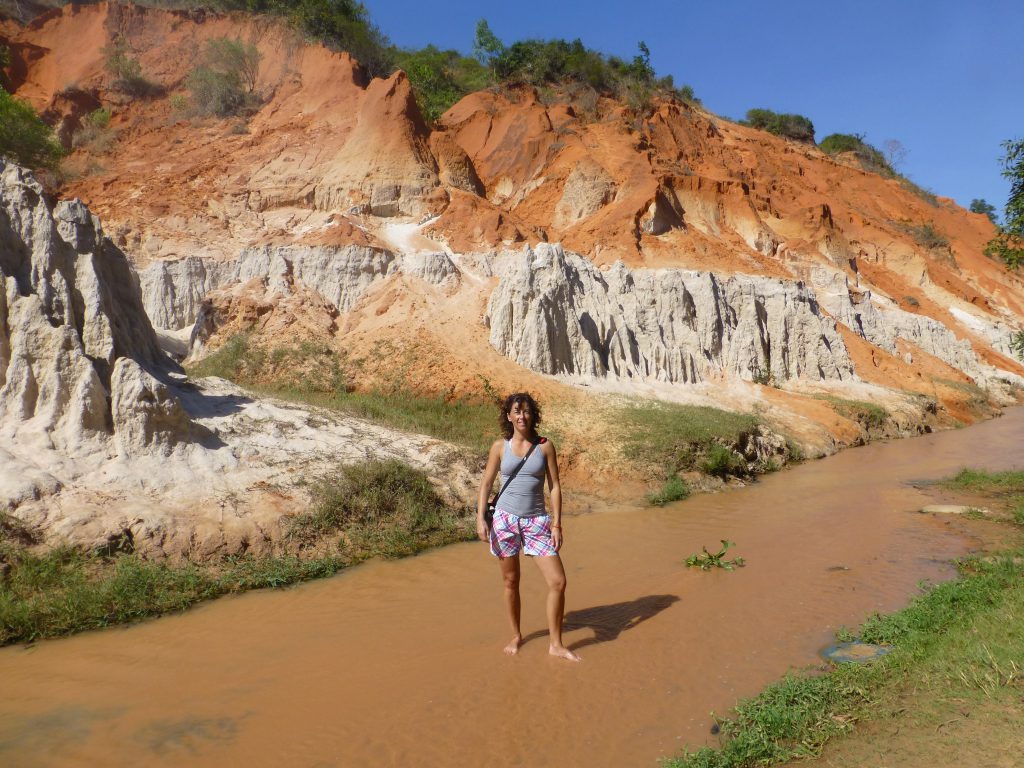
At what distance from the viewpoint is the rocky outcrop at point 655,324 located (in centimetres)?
1847

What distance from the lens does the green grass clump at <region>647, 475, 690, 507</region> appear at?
38.3ft

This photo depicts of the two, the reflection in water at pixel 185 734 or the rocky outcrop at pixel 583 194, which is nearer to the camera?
the reflection in water at pixel 185 734

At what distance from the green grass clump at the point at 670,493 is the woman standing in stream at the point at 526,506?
724 cm

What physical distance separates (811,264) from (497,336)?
986 inches

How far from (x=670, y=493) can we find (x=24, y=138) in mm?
29104

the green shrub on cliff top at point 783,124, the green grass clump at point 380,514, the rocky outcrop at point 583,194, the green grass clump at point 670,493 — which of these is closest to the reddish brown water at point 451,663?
the green grass clump at point 380,514

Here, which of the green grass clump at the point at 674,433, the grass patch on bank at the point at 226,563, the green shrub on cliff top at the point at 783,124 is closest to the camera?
the grass patch on bank at the point at 226,563

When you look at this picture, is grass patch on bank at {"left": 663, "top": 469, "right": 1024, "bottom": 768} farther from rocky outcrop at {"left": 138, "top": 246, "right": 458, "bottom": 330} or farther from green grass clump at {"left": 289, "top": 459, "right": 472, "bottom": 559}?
rocky outcrop at {"left": 138, "top": 246, "right": 458, "bottom": 330}

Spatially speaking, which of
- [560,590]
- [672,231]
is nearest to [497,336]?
[560,590]

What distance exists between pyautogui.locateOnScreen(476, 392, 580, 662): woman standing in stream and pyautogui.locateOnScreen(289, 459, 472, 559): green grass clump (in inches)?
160

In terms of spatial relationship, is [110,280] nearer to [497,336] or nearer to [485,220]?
[497,336]

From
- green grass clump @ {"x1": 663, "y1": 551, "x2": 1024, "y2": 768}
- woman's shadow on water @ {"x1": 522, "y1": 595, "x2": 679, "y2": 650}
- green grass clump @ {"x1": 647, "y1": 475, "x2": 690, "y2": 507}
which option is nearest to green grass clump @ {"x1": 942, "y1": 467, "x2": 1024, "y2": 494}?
green grass clump @ {"x1": 647, "y1": 475, "x2": 690, "y2": 507}

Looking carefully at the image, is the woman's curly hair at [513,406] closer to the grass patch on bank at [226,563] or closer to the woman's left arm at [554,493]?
the woman's left arm at [554,493]

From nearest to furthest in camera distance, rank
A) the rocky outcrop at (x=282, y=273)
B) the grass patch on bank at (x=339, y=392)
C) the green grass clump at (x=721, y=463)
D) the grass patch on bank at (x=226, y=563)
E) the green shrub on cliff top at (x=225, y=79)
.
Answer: the grass patch on bank at (x=226, y=563) → the green grass clump at (x=721, y=463) → the grass patch on bank at (x=339, y=392) → the rocky outcrop at (x=282, y=273) → the green shrub on cliff top at (x=225, y=79)
